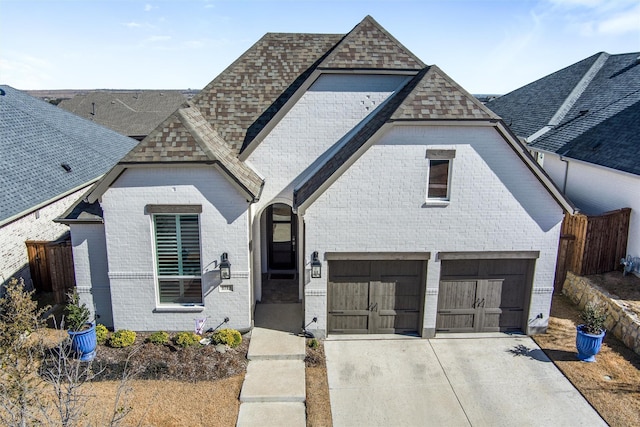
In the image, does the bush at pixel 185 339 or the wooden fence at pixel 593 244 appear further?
the wooden fence at pixel 593 244

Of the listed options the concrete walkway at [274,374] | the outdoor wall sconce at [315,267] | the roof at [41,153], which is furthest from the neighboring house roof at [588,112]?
the roof at [41,153]

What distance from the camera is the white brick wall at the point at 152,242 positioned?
38.6 feet

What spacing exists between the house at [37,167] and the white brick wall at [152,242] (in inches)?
181

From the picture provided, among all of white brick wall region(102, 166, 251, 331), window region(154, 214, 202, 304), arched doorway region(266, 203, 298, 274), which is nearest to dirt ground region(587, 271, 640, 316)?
arched doorway region(266, 203, 298, 274)

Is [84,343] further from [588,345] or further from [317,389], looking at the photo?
[588,345]

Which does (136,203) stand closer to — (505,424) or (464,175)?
(464,175)

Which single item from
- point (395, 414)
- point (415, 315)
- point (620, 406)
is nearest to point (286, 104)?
point (415, 315)

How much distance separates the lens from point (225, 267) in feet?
40.0

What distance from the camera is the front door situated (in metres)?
16.2

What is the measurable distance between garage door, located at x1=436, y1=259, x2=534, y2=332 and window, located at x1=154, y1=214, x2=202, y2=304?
22.6ft

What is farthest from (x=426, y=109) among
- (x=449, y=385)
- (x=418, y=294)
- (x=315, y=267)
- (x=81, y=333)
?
(x=81, y=333)

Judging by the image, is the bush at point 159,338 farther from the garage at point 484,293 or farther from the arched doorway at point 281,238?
the garage at point 484,293

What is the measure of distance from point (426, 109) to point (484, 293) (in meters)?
5.54

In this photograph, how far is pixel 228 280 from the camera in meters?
12.5
